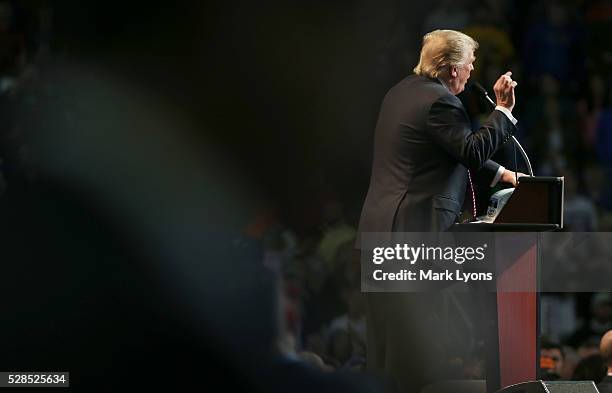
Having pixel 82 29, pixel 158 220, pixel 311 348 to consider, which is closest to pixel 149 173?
pixel 158 220

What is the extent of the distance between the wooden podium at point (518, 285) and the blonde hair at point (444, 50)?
16.9 inches

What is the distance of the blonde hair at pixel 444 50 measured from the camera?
3.04 m

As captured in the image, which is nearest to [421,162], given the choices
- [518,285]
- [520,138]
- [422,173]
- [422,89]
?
[422,173]

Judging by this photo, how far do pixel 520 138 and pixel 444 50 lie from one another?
3.31 metres

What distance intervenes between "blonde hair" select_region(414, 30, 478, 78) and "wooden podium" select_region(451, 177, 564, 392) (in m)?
0.43

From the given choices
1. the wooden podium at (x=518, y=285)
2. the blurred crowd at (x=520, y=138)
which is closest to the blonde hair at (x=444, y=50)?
the wooden podium at (x=518, y=285)

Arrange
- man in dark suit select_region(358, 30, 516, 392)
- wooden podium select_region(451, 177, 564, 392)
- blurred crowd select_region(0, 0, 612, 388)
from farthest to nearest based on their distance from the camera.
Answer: blurred crowd select_region(0, 0, 612, 388)
man in dark suit select_region(358, 30, 516, 392)
wooden podium select_region(451, 177, 564, 392)

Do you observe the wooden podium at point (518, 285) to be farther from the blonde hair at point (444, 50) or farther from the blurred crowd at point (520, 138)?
the blurred crowd at point (520, 138)

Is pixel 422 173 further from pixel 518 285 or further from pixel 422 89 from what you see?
pixel 518 285

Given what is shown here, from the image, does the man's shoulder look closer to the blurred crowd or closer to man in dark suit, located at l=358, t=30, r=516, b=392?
man in dark suit, located at l=358, t=30, r=516, b=392

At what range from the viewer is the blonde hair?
3.04m

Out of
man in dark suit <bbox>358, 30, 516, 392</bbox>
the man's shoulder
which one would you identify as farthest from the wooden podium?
the man's shoulder

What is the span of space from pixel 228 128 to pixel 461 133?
2.65m

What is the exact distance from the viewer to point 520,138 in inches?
247
